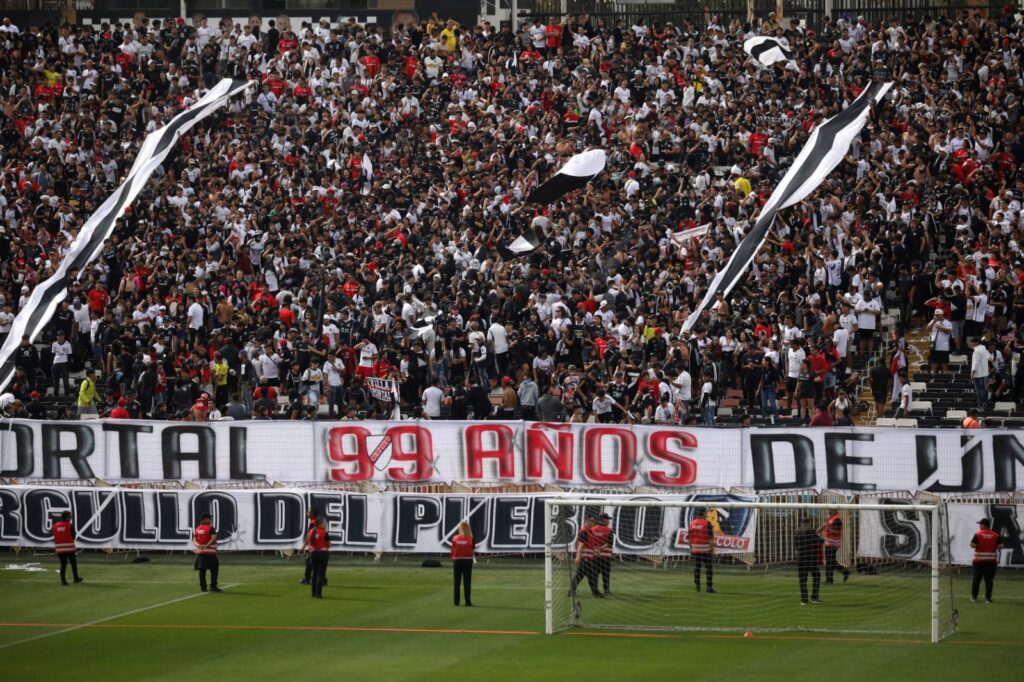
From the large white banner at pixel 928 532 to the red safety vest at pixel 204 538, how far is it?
10.1 meters

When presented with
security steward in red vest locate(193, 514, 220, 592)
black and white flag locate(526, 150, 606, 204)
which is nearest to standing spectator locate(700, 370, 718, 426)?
black and white flag locate(526, 150, 606, 204)

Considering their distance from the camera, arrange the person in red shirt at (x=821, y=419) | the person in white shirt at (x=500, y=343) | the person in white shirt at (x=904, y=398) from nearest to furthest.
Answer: the person in red shirt at (x=821, y=419) → the person in white shirt at (x=904, y=398) → the person in white shirt at (x=500, y=343)

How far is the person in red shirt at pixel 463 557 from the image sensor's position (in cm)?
2227

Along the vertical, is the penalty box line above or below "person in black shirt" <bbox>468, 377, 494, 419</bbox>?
below

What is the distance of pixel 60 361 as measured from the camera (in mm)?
34281

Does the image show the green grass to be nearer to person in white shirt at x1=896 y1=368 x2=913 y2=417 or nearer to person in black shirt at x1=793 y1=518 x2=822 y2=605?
person in black shirt at x1=793 y1=518 x2=822 y2=605

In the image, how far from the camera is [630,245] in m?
34.5

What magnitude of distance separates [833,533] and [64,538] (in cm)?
1245

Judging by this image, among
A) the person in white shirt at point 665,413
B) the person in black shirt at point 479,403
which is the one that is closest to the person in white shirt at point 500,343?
the person in black shirt at point 479,403

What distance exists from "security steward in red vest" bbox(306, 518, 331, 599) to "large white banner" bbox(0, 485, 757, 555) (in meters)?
2.91

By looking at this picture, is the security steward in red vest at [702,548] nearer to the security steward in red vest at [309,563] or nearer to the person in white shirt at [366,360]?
the security steward in red vest at [309,563]

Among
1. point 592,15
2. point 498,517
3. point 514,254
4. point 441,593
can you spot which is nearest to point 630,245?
point 514,254

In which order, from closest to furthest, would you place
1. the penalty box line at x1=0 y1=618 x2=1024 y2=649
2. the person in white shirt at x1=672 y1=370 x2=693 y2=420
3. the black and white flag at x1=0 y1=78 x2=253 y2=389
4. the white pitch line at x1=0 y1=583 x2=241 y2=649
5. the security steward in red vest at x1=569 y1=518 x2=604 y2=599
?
the penalty box line at x1=0 y1=618 x2=1024 y2=649
the white pitch line at x1=0 y1=583 x2=241 y2=649
the security steward in red vest at x1=569 y1=518 x2=604 y2=599
the person in white shirt at x1=672 y1=370 x2=693 y2=420
the black and white flag at x1=0 y1=78 x2=253 y2=389

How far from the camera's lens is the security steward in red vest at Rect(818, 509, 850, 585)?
891 inches
